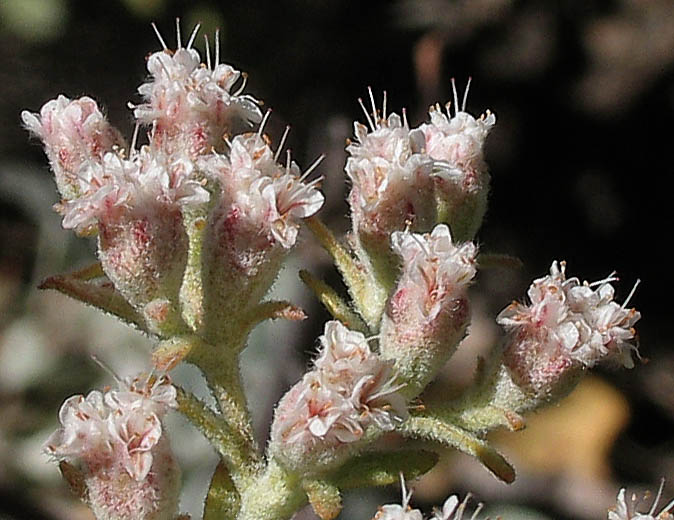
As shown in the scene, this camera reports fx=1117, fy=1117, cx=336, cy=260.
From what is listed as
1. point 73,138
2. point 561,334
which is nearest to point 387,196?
point 561,334

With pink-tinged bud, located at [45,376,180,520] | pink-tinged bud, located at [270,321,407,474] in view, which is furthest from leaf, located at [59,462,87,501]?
pink-tinged bud, located at [270,321,407,474]

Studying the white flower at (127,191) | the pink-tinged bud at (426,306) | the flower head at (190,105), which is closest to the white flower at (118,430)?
the white flower at (127,191)

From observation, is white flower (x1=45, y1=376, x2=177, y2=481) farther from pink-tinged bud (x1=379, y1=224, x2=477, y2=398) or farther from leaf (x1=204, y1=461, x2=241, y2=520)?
pink-tinged bud (x1=379, y1=224, x2=477, y2=398)

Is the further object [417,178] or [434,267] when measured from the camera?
[417,178]

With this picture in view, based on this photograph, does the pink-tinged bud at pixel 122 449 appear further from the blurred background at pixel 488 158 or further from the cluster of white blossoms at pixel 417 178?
the blurred background at pixel 488 158

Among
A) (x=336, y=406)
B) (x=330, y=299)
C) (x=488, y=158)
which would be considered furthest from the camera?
(x=488, y=158)

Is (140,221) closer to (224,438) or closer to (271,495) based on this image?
(224,438)

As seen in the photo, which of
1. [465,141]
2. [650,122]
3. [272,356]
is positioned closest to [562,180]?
[650,122]
